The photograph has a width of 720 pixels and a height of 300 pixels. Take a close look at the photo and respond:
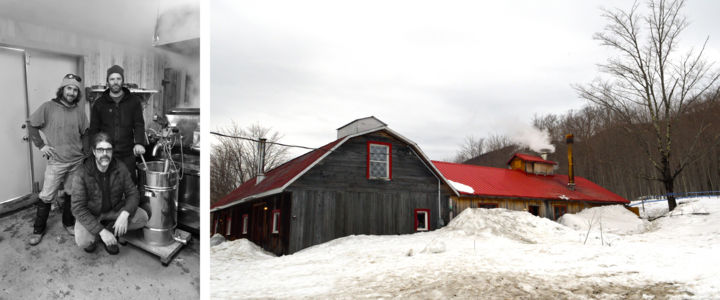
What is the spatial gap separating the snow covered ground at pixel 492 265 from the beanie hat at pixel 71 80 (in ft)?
14.1

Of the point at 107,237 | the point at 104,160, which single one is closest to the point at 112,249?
the point at 107,237

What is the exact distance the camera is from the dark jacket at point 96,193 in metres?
3.30

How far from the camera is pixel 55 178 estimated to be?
326cm

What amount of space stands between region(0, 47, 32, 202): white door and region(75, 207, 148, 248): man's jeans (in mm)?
490

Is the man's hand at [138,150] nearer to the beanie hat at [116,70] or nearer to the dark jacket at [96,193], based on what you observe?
the dark jacket at [96,193]

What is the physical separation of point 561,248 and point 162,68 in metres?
9.24

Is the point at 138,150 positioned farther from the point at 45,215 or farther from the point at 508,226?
the point at 508,226

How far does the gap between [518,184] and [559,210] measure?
80.0 inches

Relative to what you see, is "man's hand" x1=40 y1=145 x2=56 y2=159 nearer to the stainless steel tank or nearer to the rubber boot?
the rubber boot

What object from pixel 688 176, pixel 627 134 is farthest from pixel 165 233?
pixel 688 176

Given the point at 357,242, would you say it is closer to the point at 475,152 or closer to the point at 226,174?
the point at 226,174

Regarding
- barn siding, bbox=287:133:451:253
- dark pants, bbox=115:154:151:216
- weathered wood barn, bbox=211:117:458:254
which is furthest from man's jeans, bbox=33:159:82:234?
barn siding, bbox=287:133:451:253

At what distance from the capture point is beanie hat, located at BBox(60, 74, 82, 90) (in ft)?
10.9

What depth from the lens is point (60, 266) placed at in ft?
10.2
